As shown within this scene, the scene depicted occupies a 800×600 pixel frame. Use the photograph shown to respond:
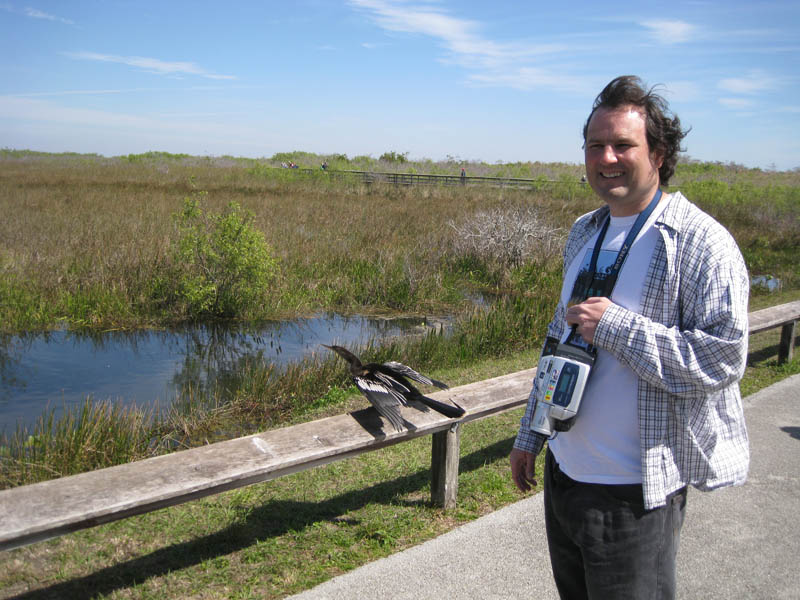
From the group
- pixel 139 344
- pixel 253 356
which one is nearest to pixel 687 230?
pixel 253 356

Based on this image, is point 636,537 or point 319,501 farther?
point 319,501

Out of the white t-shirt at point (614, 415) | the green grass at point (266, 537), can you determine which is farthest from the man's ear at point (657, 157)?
the green grass at point (266, 537)

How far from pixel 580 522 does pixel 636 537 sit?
15 cm

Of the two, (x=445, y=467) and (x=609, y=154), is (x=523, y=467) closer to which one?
(x=609, y=154)

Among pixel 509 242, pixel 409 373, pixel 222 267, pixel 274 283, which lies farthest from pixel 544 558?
pixel 509 242

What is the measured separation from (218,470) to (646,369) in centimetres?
209

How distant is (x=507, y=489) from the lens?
4164 mm

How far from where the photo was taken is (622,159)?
1.76 meters

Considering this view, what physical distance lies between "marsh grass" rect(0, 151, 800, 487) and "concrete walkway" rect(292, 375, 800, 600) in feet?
8.32

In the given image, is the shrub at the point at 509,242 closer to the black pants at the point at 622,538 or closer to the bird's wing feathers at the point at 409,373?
the bird's wing feathers at the point at 409,373

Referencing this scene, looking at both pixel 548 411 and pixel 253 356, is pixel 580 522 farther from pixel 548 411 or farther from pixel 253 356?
pixel 253 356

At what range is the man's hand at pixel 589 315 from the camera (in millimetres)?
1710

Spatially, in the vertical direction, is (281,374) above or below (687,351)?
below

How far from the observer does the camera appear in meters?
1.73
